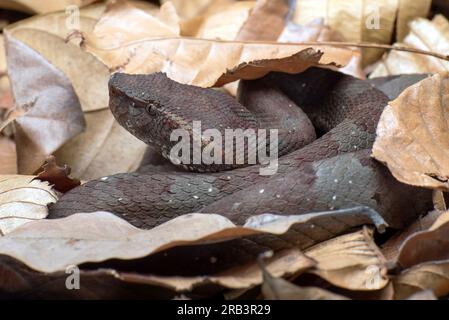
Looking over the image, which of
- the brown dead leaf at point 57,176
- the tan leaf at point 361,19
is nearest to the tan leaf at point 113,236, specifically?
the brown dead leaf at point 57,176

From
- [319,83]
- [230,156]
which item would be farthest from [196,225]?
[319,83]

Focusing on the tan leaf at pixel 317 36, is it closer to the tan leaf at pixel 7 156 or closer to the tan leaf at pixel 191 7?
the tan leaf at pixel 191 7

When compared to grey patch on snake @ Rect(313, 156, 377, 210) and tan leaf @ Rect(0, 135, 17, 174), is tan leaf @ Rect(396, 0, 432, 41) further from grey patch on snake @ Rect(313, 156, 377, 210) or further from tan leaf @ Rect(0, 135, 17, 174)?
tan leaf @ Rect(0, 135, 17, 174)

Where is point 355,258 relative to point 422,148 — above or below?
below

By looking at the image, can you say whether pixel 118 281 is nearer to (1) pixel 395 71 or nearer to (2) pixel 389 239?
(2) pixel 389 239

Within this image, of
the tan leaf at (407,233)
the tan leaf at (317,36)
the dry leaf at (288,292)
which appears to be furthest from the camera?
the tan leaf at (317,36)
